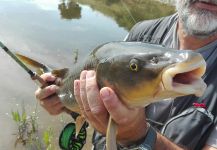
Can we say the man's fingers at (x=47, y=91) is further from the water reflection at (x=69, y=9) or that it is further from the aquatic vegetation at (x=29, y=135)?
the water reflection at (x=69, y=9)

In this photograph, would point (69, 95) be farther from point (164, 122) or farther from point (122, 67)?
point (122, 67)

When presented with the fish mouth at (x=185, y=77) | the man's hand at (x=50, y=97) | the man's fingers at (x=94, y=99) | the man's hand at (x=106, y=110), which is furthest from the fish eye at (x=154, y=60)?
the man's hand at (x=50, y=97)

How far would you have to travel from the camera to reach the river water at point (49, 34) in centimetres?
734

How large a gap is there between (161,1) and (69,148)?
18.6 meters

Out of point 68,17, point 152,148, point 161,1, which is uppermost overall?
point 152,148

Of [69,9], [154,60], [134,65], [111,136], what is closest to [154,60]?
[154,60]

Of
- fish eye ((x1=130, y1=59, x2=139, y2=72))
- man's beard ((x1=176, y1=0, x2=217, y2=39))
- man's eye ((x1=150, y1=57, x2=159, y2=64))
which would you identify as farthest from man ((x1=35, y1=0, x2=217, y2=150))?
man's eye ((x1=150, y1=57, x2=159, y2=64))

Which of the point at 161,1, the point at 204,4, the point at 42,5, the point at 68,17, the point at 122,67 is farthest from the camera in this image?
the point at 161,1

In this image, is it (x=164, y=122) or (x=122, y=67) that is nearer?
(x=122, y=67)

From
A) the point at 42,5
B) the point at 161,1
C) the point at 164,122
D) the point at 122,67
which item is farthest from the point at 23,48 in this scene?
the point at 161,1

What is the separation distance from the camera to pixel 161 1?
21641mm

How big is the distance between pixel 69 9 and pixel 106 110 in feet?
52.1

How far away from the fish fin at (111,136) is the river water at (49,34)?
4132mm

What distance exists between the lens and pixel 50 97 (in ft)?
12.0
